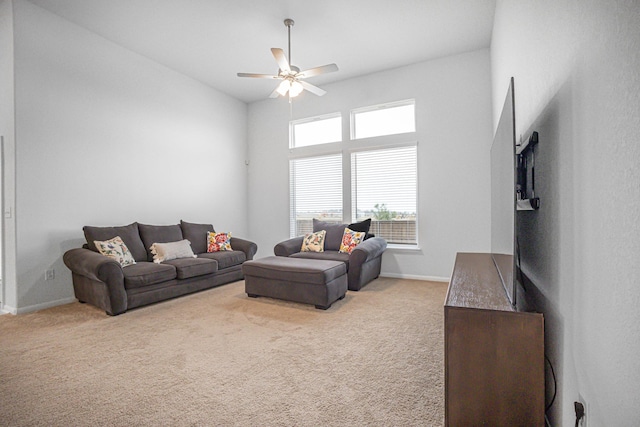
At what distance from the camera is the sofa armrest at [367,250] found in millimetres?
4242

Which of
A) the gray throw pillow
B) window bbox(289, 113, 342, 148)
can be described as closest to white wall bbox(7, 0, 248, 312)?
window bbox(289, 113, 342, 148)

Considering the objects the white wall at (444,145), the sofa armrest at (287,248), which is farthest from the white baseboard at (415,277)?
the sofa armrest at (287,248)

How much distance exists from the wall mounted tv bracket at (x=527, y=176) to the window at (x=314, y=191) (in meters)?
3.83

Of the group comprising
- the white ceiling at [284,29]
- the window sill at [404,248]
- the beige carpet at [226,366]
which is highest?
the white ceiling at [284,29]

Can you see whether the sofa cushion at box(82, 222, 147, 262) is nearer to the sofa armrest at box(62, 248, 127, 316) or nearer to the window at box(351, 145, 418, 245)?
the sofa armrest at box(62, 248, 127, 316)

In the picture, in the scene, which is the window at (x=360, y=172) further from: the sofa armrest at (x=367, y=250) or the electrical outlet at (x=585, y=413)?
the electrical outlet at (x=585, y=413)

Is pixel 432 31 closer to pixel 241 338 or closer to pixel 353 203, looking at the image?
pixel 353 203

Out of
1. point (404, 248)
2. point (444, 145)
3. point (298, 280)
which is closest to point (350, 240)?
point (404, 248)

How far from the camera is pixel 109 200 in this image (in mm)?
4395

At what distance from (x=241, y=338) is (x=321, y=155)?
3.91 metres

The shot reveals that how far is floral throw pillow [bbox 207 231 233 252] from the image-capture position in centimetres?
521

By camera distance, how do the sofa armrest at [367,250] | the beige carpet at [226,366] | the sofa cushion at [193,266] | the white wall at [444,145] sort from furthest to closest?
the white wall at [444,145]
the sofa armrest at [367,250]
the sofa cushion at [193,266]
the beige carpet at [226,366]

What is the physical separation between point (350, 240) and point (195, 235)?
8.06ft

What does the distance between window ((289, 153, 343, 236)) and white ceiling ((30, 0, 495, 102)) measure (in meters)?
1.67
